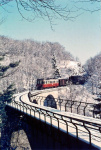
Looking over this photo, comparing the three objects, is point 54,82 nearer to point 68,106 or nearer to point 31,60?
point 68,106

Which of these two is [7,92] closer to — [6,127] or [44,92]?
[6,127]

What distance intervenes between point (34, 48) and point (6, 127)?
234 feet

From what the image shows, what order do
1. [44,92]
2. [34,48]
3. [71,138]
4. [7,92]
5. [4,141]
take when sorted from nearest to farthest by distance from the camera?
[71,138]
[4,141]
[7,92]
[44,92]
[34,48]

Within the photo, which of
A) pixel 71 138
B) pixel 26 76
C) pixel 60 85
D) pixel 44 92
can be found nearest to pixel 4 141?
pixel 44 92

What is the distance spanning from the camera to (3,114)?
1498cm

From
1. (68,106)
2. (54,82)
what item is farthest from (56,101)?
(54,82)

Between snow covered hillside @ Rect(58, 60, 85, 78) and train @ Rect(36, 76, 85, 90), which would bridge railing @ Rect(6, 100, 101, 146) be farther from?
snow covered hillside @ Rect(58, 60, 85, 78)

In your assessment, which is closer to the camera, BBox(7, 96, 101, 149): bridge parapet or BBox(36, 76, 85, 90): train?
BBox(7, 96, 101, 149): bridge parapet

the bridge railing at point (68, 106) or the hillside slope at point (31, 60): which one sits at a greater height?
the hillside slope at point (31, 60)

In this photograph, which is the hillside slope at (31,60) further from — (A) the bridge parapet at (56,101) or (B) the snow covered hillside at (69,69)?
(A) the bridge parapet at (56,101)

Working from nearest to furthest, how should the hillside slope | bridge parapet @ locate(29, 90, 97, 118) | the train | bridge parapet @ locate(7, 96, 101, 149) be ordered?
bridge parapet @ locate(7, 96, 101, 149) → bridge parapet @ locate(29, 90, 97, 118) → the train → the hillside slope

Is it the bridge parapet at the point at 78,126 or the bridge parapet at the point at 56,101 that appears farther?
the bridge parapet at the point at 56,101

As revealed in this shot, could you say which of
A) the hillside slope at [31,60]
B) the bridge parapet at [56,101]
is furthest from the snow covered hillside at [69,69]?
the bridge parapet at [56,101]

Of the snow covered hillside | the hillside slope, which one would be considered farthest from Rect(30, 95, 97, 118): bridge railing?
the snow covered hillside
